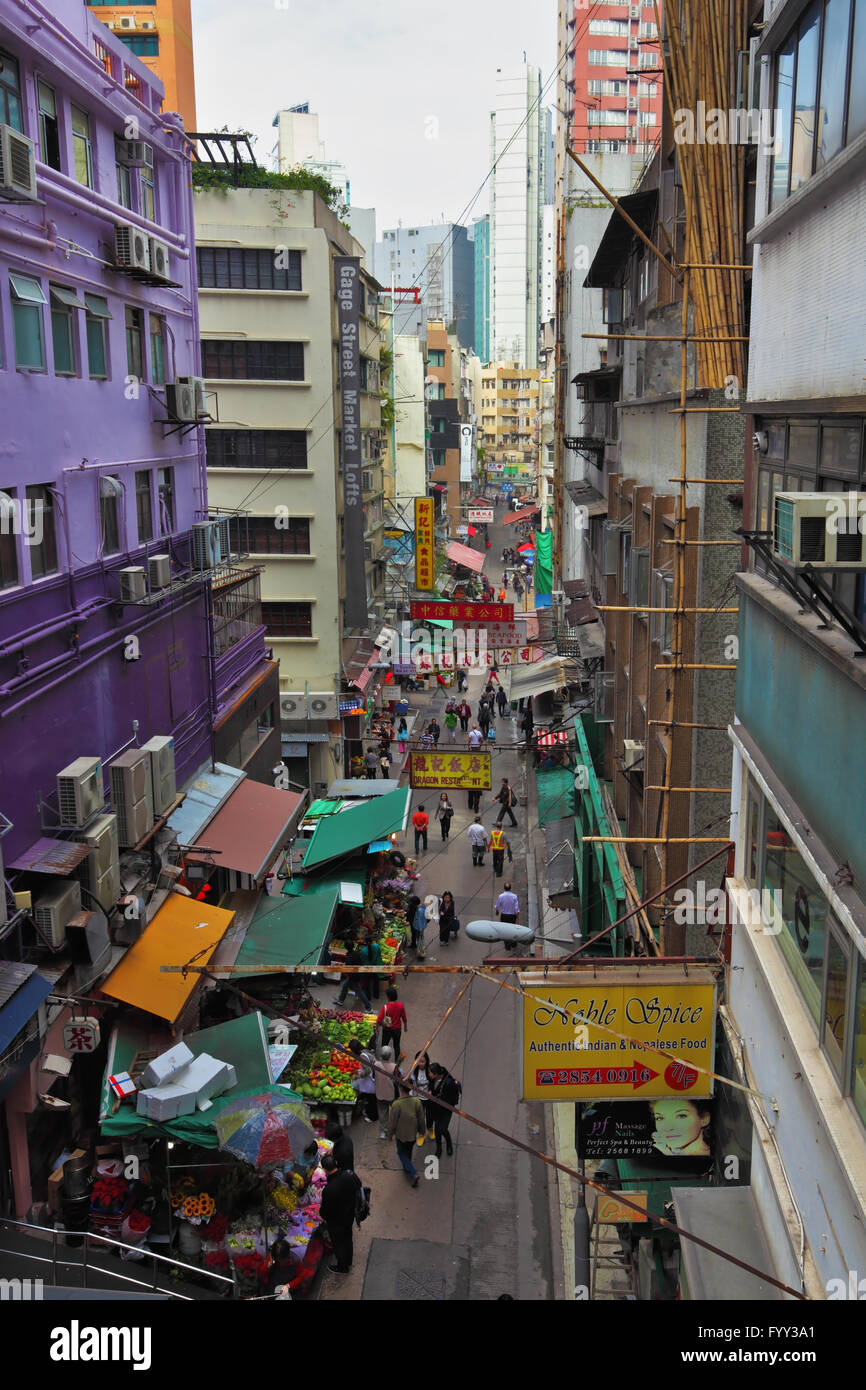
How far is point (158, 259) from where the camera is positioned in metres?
16.3

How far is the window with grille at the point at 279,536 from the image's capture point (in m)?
32.9

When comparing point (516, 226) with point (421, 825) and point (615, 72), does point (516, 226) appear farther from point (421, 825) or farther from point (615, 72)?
point (421, 825)

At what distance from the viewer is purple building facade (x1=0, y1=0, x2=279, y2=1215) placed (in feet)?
38.9

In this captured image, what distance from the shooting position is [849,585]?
6.15 metres

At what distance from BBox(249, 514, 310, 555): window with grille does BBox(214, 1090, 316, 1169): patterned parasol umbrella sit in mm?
22731

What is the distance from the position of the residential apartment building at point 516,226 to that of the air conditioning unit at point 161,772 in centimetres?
14550

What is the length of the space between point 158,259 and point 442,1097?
12775 millimetres

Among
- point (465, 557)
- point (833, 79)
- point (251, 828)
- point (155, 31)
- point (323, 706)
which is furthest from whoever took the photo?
point (465, 557)

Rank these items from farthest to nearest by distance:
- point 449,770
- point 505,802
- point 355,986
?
point 505,802 → point 449,770 → point 355,986

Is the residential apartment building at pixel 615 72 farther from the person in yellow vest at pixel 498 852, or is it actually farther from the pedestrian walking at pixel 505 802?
the person in yellow vest at pixel 498 852

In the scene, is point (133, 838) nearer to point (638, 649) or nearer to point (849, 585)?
point (638, 649)

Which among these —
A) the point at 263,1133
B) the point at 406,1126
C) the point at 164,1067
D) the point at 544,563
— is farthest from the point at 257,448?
the point at 544,563

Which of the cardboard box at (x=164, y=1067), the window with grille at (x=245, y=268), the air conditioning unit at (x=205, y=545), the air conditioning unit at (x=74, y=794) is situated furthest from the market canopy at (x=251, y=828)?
the window with grille at (x=245, y=268)
